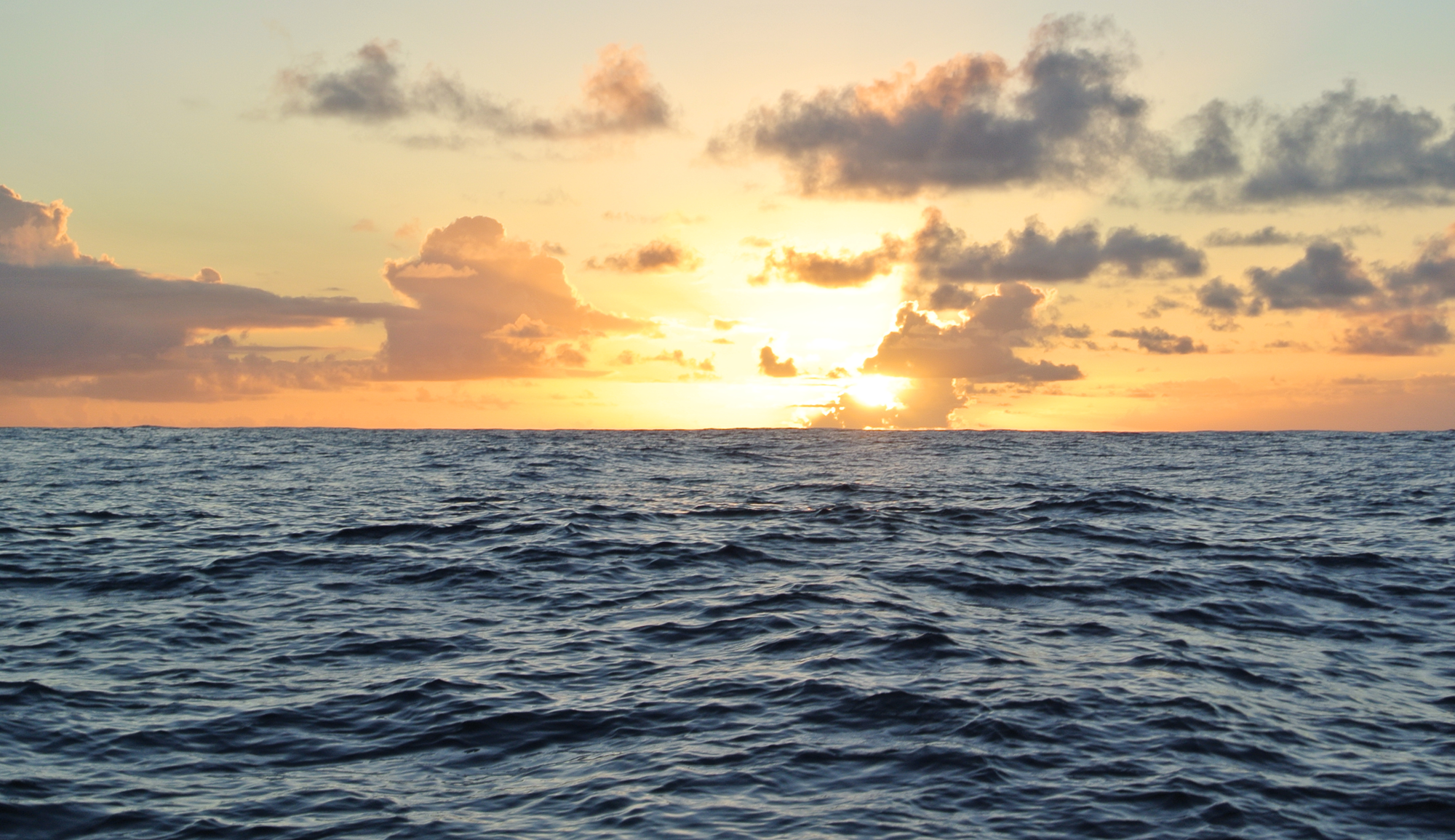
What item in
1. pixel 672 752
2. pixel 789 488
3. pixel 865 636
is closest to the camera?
pixel 672 752

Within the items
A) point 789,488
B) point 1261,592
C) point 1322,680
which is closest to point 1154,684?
point 1322,680

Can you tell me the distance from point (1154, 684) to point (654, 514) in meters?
27.3

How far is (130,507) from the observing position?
41.3m

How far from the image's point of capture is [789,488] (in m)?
54.4

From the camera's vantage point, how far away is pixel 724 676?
16.3 m

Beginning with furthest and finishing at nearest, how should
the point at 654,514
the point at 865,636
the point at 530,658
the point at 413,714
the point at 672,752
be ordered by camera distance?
1. the point at 654,514
2. the point at 865,636
3. the point at 530,658
4. the point at 413,714
5. the point at 672,752

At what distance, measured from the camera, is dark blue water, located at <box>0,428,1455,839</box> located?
11023 millimetres

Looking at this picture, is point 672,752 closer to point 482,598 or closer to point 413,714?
point 413,714

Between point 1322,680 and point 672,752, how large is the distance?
11.3 meters

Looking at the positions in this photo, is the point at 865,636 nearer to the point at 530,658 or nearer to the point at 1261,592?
the point at 530,658

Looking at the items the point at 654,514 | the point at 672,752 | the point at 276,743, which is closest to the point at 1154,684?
the point at 672,752

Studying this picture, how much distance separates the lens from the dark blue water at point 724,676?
1102 centimetres

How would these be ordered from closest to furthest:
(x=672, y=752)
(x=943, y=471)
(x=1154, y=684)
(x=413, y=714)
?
(x=672, y=752) → (x=413, y=714) → (x=1154, y=684) → (x=943, y=471)

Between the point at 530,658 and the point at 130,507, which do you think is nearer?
the point at 530,658
